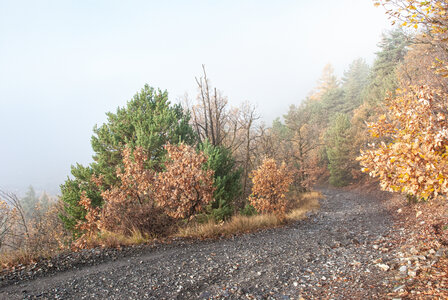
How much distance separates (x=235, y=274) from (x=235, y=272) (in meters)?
0.11

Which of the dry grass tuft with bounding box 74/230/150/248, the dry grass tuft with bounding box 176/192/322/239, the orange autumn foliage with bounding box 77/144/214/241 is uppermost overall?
the orange autumn foliage with bounding box 77/144/214/241

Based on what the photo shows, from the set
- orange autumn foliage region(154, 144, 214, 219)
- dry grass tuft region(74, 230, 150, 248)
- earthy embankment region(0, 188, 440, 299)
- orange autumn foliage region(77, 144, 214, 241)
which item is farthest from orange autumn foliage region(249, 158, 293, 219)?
dry grass tuft region(74, 230, 150, 248)

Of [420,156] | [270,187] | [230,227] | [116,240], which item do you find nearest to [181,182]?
[116,240]

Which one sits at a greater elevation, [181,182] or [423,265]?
[181,182]

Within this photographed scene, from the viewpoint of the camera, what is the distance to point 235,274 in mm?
5387

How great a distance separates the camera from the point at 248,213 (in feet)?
43.9

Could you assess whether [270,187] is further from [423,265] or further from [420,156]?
[420,156]

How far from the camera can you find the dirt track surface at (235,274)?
446 cm

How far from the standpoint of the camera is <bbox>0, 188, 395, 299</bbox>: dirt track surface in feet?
14.6

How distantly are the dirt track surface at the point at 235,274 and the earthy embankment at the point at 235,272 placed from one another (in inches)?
0.6

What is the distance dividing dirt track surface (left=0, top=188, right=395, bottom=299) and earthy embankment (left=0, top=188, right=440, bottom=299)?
0.02 m

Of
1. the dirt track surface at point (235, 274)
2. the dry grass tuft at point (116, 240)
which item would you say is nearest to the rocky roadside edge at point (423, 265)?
the dirt track surface at point (235, 274)

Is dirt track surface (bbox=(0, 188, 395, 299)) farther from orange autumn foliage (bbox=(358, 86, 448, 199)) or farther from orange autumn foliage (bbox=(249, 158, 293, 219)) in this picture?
orange autumn foliage (bbox=(249, 158, 293, 219))

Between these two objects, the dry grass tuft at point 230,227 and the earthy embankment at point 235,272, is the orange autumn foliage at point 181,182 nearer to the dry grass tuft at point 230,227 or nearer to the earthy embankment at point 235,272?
Answer: the dry grass tuft at point 230,227
